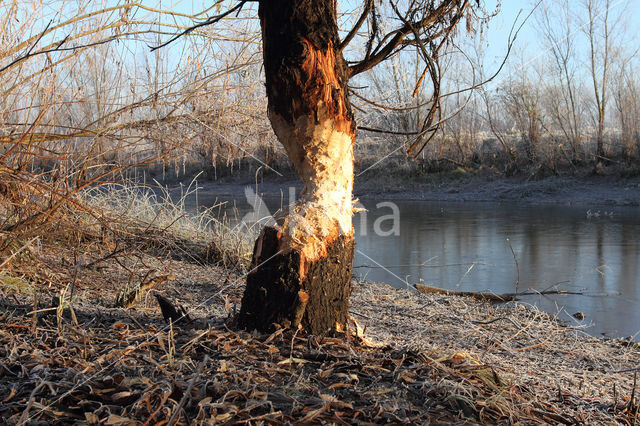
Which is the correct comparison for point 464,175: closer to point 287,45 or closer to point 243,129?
point 243,129

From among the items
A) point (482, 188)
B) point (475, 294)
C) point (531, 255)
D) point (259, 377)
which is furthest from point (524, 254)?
point (482, 188)

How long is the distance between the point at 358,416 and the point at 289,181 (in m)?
17.4

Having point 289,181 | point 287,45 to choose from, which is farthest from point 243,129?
point 289,181

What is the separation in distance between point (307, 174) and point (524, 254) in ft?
18.0

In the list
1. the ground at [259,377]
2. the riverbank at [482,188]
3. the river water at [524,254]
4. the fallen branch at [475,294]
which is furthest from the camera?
the riverbank at [482,188]

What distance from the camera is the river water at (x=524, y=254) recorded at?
473 cm

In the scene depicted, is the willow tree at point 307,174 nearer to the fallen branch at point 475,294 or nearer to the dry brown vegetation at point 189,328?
the dry brown vegetation at point 189,328

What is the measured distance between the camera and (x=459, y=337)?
3049 millimetres

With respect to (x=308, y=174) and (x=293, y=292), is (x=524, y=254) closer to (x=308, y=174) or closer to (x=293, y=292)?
(x=308, y=174)

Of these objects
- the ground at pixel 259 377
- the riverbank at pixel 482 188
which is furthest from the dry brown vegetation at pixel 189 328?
the riverbank at pixel 482 188

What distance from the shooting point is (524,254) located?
7.05 meters

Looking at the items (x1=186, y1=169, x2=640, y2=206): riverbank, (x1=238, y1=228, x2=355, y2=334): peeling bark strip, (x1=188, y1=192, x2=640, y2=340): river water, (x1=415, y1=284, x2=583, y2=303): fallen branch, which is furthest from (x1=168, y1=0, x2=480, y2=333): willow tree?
(x1=186, y1=169, x2=640, y2=206): riverbank

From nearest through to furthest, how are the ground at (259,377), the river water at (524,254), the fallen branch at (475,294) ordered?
the ground at (259,377) → the fallen branch at (475,294) → the river water at (524,254)

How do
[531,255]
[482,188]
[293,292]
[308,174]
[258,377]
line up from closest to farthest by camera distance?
[258,377], [293,292], [308,174], [531,255], [482,188]
